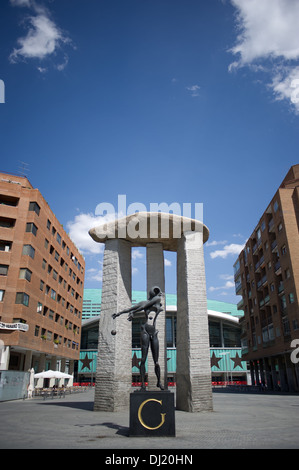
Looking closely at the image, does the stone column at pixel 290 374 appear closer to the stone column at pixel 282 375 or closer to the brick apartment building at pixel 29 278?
the stone column at pixel 282 375

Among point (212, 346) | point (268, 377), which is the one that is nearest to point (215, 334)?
point (212, 346)

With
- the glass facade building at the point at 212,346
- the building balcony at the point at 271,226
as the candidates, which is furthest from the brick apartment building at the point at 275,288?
the glass facade building at the point at 212,346

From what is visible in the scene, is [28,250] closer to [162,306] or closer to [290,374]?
[162,306]

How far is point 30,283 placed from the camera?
33344 millimetres

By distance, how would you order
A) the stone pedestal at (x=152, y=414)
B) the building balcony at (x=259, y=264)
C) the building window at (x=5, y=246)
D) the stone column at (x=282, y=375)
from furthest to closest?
the building balcony at (x=259, y=264) → the stone column at (x=282, y=375) → the building window at (x=5, y=246) → the stone pedestal at (x=152, y=414)

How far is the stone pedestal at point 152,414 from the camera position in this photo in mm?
7609

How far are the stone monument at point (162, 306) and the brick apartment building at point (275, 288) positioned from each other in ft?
62.0

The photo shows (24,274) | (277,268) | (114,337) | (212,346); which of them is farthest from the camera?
(212,346)

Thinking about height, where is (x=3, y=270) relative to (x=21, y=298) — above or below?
above

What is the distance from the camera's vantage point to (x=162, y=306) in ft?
49.9

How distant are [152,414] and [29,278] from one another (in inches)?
1115

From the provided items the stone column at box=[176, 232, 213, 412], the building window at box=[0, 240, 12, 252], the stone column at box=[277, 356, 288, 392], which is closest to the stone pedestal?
the stone column at box=[176, 232, 213, 412]
